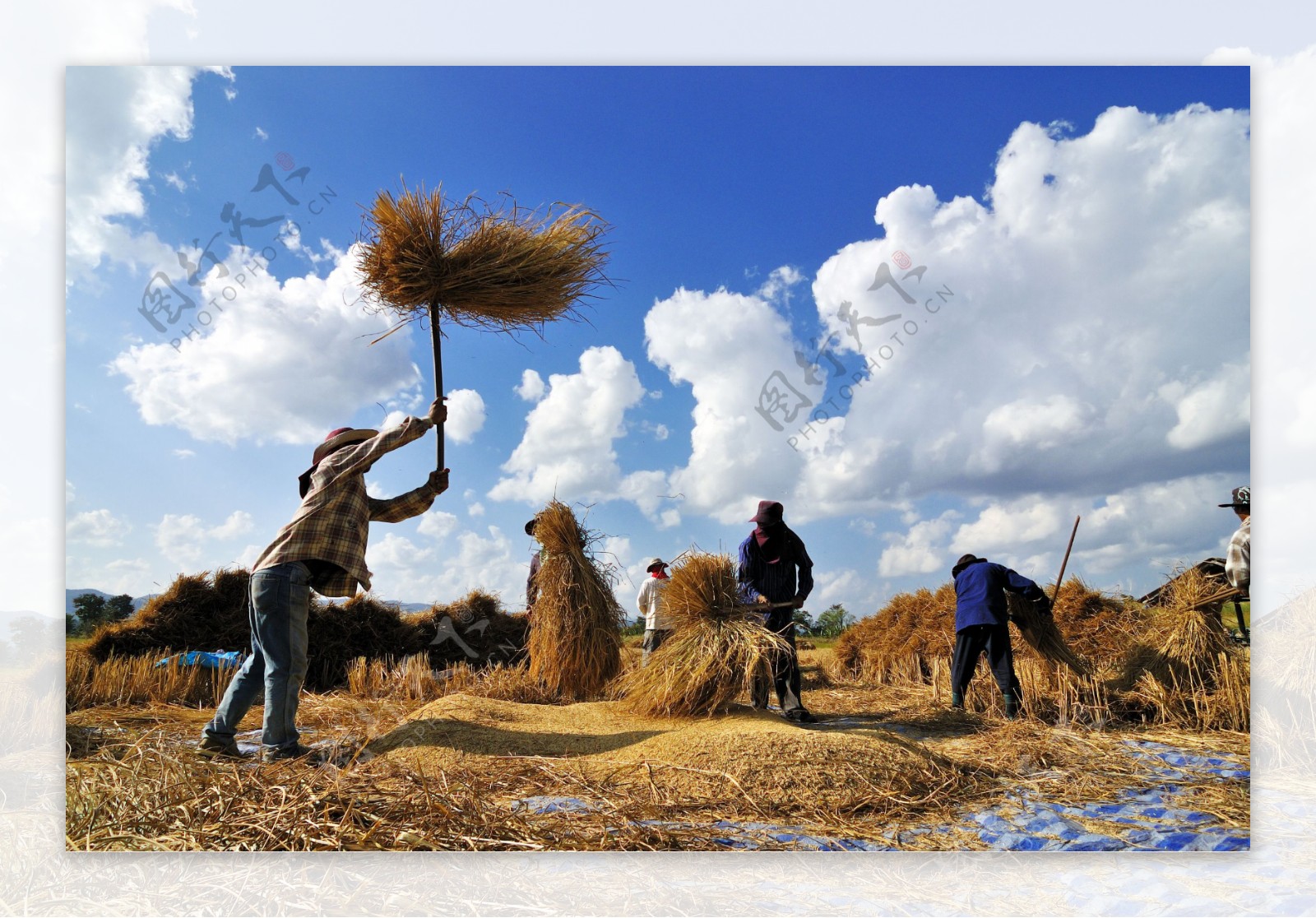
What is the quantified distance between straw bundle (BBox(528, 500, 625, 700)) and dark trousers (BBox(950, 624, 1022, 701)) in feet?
7.28

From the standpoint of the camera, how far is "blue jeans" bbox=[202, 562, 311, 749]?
3.54 meters

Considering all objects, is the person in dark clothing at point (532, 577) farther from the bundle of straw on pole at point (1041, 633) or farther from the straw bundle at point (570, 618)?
the bundle of straw on pole at point (1041, 633)

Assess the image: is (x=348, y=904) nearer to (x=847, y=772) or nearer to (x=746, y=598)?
(x=847, y=772)

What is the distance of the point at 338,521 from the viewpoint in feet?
12.1

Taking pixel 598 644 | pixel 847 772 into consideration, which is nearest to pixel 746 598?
pixel 598 644

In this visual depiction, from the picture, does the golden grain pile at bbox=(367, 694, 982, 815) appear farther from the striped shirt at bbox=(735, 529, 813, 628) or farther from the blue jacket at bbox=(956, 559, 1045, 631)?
the blue jacket at bbox=(956, 559, 1045, 631)

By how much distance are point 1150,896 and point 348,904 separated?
2.90 m

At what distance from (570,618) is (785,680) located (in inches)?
57.9

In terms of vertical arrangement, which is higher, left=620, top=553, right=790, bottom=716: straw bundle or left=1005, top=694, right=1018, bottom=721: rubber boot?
left=620, top=553, right=790, bottom=716: straw bundle

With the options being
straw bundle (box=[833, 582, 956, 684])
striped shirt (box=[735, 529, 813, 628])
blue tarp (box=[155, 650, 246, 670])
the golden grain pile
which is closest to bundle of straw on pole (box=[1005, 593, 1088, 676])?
straw bundle (box=[833, 582, 956, 684])

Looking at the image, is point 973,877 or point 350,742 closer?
point 973,877

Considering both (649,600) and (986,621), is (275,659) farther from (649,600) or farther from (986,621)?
(986,621)

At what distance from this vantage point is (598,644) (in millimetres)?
5449

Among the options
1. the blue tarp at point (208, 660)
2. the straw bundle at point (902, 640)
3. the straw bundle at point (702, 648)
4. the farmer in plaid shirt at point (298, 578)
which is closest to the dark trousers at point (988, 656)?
the straw bundle at point (902, 640)
